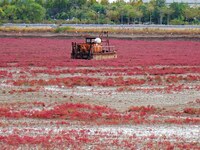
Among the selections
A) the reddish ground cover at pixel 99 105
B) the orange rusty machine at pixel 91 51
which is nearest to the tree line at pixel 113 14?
the orange rusty machine at pixel 91 51

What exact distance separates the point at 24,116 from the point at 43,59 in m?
25.8

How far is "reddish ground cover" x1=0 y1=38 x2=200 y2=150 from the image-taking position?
18.8m

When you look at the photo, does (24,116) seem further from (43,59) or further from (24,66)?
(43,59)

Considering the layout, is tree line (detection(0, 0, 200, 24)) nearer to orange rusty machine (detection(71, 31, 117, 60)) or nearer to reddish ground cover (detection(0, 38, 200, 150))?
orange rusty machine (detection(71, 31, 117, 60))

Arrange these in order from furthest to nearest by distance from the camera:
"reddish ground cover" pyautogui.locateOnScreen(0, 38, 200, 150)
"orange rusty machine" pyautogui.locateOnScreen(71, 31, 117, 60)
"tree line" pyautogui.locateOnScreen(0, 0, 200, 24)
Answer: "tree line" pyautogui.locateOnScreen(0, 0, 200, 24) < "orange rusty machine" pyautogui.locateOnScreen(71, 31, 117, 60) < "reddish ground cover" pyautogui.locateOnScreen(0, 38, 200, 150)

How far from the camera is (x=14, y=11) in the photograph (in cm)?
12619

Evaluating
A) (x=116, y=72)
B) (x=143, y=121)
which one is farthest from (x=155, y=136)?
(x=116, y=72)

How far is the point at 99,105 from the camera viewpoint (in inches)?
1006

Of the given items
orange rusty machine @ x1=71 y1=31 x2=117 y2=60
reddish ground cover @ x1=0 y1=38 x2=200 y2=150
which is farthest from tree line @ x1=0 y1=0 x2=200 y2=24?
reddish ground cover @ x1=0 y1=38 x2=200 y2=150

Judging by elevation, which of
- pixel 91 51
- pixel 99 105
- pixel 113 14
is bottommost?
pixel 113 14

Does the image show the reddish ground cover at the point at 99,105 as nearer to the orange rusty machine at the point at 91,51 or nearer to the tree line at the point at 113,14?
the orange rusty machine at the point at 91,51

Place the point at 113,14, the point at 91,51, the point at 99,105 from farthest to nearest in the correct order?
the point at 113,14
the point at 91,51
the point at 99,105

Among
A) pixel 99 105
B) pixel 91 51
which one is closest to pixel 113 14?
pixel 91 51

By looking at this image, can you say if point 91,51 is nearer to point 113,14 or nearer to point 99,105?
point 99,105
